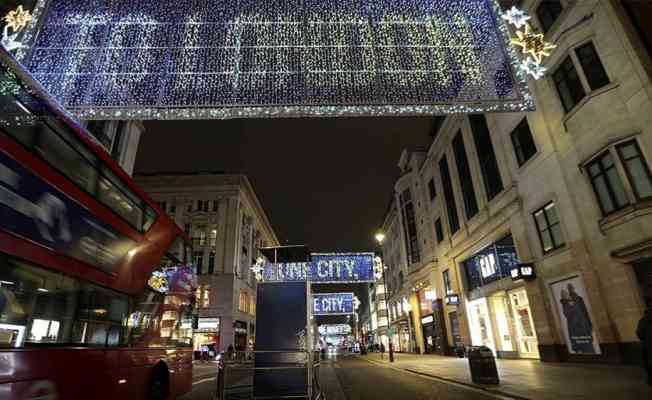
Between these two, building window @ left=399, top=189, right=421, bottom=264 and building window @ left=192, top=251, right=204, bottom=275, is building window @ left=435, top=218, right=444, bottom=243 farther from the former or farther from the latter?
building window @ left=192, top=251, right=204, bottom=275

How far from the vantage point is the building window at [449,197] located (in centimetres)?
2870

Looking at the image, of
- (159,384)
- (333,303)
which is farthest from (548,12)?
(333,303)

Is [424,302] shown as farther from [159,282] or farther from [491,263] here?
[159,282]

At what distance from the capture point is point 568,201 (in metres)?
15.2

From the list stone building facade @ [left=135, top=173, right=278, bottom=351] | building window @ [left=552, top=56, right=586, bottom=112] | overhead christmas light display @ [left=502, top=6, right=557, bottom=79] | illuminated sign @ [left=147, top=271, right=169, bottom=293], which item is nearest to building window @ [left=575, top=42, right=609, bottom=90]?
building window @ [left=552, top=56, right=586, bottom=112]

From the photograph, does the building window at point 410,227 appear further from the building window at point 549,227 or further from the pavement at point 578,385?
the pavement at point 578,385

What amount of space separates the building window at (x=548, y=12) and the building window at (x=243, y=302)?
44847 millimetres

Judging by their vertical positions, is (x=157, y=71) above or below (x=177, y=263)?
above

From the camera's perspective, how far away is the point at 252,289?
196ft

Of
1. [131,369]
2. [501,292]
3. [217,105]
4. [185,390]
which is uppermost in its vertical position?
[217,105]

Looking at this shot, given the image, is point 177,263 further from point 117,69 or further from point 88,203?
point 117,69

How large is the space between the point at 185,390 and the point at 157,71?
9299mm

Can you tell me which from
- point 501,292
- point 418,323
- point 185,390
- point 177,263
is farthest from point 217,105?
point 418,323

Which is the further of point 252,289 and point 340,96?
point 252,289
